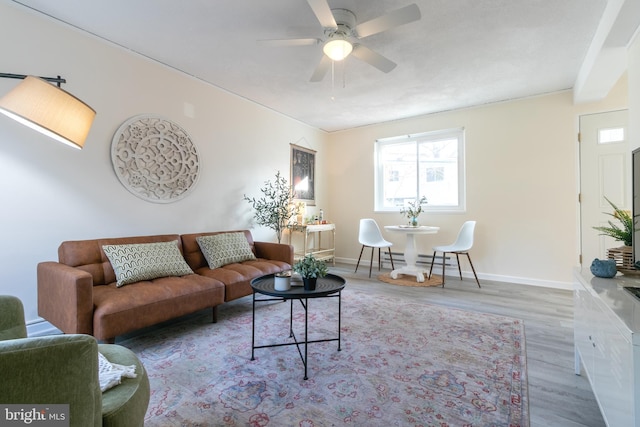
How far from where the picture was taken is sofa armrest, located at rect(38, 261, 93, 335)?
74.5 inches

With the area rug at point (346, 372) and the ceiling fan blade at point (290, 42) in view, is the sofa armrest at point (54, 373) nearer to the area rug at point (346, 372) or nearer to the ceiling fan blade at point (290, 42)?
the area rug at point (346, 372)

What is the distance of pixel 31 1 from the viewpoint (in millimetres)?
2234

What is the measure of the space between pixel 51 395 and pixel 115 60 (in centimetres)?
318

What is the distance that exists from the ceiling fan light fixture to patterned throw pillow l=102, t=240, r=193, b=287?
2.34 metres

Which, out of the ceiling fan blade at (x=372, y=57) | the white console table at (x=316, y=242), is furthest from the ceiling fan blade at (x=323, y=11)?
the white console table at (x=316, y=242)

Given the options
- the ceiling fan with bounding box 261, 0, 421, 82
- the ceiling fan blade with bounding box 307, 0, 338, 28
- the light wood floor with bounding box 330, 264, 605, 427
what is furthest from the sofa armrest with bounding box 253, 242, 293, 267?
→ the ceiling fan blade with bounding box 307, 0, 338, 28

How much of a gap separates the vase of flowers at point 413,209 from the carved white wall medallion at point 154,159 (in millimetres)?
3278

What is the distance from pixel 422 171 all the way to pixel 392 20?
332 centimetres

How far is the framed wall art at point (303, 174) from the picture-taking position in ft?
16.8

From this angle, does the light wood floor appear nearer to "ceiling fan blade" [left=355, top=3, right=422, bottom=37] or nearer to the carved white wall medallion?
"ceiling fan blade" [left=355, top=3, right=422, bottom=37]

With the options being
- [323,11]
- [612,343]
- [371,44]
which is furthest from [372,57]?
[612,343]

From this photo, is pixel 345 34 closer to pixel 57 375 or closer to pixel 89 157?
pixel 89 157

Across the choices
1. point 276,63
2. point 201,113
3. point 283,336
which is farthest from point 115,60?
point 283,336

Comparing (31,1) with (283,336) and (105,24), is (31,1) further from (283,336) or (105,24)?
(283,336)
